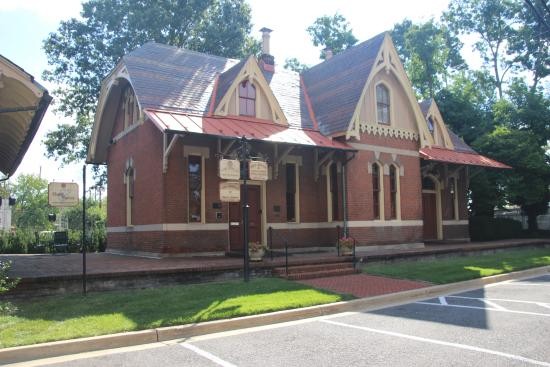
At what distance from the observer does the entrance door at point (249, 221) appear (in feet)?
56.1

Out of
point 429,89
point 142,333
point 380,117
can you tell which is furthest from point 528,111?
point 142,333

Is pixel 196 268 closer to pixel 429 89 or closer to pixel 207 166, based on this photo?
pixel 207 166

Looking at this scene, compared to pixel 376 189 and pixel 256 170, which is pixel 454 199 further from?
pixel 256 170

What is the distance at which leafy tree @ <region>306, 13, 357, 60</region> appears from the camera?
4397 centimetres

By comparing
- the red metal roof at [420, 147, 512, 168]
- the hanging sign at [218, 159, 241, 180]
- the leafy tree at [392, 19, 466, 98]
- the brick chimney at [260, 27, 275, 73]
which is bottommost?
the hanging sign at [218, 159, 241, 180]

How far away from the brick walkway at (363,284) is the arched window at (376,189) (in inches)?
236

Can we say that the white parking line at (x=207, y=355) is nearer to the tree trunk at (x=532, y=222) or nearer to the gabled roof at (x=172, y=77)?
the gabled roof at (x=172, y=77)

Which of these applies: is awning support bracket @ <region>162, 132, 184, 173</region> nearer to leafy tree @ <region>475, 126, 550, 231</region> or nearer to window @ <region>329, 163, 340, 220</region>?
window @ <region>329, 163, 340, 220</region>

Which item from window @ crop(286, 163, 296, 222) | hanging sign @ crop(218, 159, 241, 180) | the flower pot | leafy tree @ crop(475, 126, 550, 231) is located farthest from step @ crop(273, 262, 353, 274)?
leafy tree @ crop(475, 126, 550, 231)

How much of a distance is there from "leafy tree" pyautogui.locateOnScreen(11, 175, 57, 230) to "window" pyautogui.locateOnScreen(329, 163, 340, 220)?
62285mm

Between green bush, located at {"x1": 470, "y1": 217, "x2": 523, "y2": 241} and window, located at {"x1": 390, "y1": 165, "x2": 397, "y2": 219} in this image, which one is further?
green bush, located at {"x1": 470, "y1": 217, "x2": 523, "y2": 241}

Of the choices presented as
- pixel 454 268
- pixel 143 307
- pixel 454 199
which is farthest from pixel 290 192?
pixel 454 199

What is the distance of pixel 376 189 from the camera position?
1941cm

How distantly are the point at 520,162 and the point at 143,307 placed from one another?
22909mm
